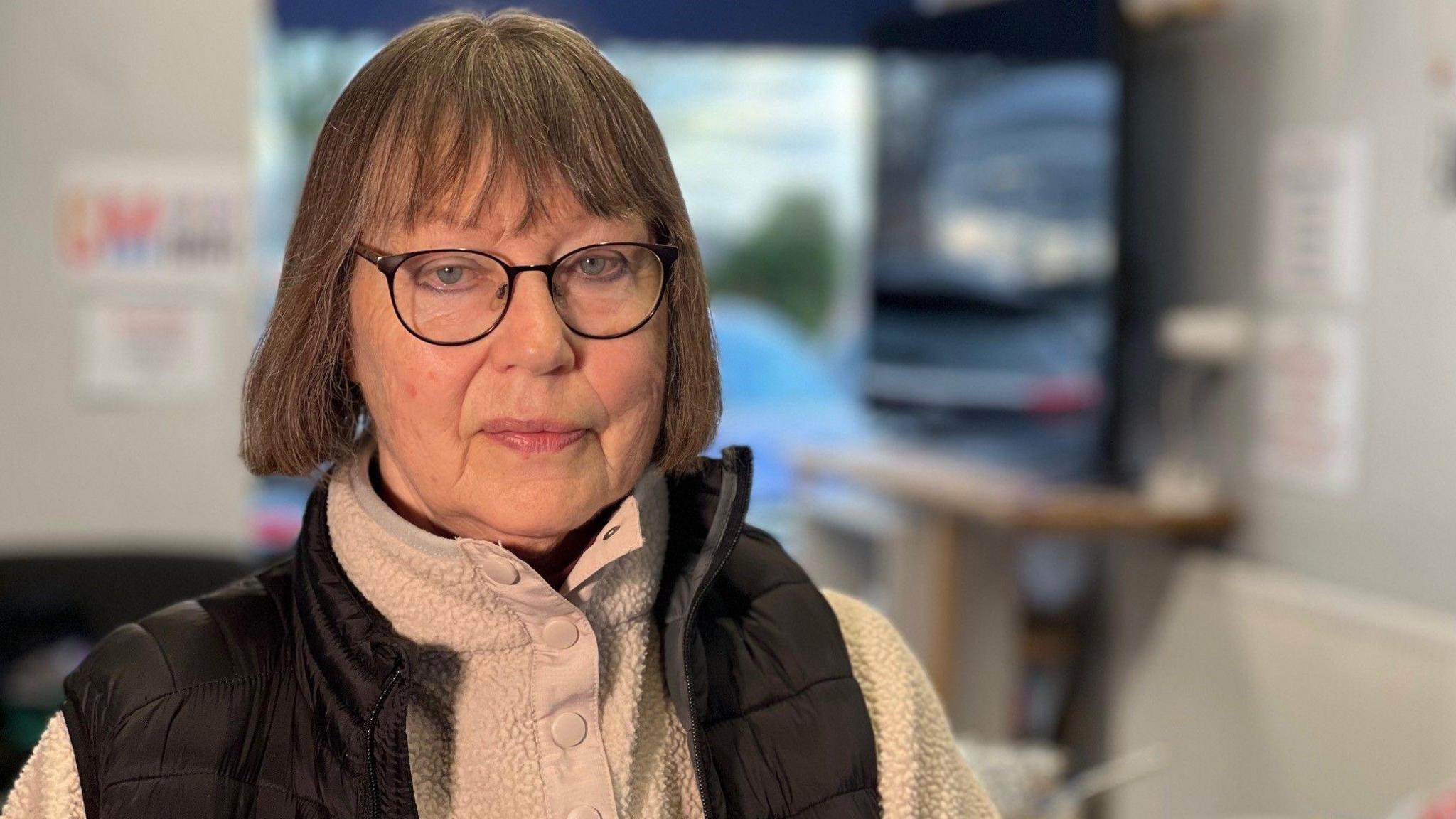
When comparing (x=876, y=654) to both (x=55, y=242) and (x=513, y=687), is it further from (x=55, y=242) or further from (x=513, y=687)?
(x=55, y=242)

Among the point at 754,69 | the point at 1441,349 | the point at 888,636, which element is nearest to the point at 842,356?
the point at 754,69

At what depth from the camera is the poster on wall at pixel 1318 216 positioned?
9.97ft

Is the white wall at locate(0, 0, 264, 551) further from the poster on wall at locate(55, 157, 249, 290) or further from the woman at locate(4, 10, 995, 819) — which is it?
the woman at locate(4, 10, 995, 819)

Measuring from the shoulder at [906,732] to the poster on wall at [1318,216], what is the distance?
2.07 meters

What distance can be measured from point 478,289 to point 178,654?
1.07 feet

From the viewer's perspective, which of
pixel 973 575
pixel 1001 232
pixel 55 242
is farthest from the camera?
pixel 1001 232

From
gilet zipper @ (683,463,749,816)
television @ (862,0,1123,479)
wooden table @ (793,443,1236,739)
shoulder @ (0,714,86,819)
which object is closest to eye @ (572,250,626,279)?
gilet zipper @ (683,463,749,816)

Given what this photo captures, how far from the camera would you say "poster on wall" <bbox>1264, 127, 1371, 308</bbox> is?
3.04m

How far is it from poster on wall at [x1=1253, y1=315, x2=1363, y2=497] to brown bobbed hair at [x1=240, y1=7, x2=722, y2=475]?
85.3 inches

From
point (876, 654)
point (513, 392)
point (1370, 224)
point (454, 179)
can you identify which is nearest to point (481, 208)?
point (454, 179)

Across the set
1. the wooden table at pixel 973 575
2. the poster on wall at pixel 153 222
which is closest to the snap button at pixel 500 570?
the poster on wall at pixel 153 222

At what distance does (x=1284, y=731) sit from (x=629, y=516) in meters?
2.41

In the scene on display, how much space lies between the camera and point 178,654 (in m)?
1.10

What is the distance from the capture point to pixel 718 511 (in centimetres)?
123
